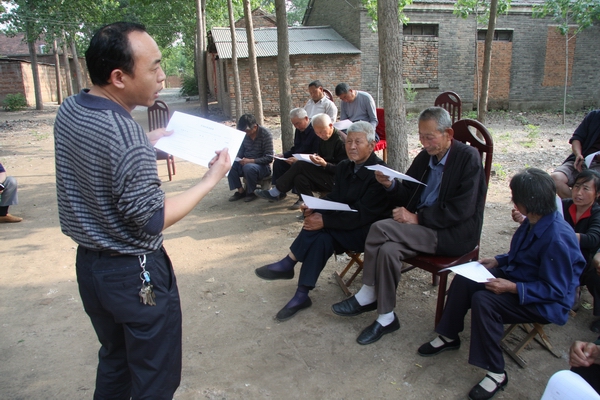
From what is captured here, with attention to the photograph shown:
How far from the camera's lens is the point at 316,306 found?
11.0 feet

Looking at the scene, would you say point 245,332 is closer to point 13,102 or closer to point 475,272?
point 475,272

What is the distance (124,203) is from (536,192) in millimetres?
2112

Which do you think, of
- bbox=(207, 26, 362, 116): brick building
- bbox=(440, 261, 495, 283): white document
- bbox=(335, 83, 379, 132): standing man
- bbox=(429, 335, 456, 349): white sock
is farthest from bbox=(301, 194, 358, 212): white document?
bbox=(207, 26, 362, 116): brick building

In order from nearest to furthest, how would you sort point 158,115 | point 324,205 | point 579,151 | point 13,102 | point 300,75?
point 324,205, point 579,151, point 158,115, point 300,75, point 13,102

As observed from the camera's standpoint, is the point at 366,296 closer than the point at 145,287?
No

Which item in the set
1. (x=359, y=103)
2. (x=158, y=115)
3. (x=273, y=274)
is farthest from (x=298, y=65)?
(x=273, y=274)

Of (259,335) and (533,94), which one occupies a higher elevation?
(533,94)

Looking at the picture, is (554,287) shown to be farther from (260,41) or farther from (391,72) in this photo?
(260,41)

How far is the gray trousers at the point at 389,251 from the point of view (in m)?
2.84

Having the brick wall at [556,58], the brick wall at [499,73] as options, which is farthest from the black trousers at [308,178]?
the brick wall at [556,58]

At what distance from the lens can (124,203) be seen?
1358 millimetres

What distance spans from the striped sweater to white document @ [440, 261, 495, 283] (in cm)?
175

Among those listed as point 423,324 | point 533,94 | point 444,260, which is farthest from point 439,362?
point 533,94

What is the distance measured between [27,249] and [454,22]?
56.0 feet
